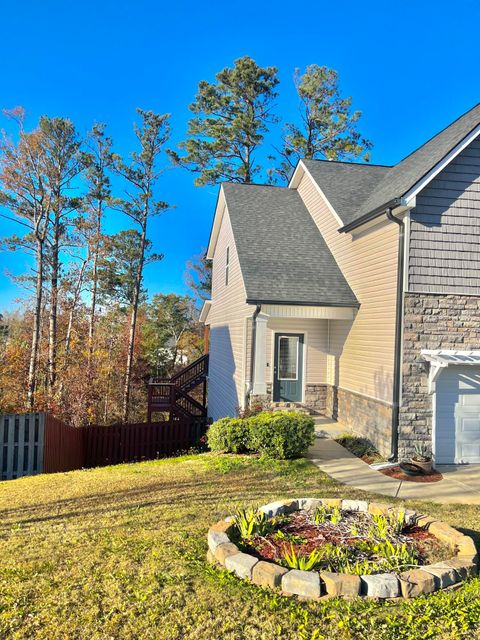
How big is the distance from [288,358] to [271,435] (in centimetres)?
389

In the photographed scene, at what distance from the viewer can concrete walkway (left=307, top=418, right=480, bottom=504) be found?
22.6ft

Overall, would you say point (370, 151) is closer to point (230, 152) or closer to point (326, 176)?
point (230, 152)

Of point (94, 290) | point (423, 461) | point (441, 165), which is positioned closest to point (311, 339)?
point (423, 461)

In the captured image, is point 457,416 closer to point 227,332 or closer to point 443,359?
point 443,359

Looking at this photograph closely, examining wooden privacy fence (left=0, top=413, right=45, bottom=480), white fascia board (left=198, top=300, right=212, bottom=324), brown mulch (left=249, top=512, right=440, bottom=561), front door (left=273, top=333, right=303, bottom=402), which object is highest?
white fascia board (left=198, top=300, right=212, bottom=324)

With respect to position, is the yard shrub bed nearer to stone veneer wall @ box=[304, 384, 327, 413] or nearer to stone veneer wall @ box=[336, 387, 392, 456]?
stone veneer wall @ box=[336, 387, 392, 456]

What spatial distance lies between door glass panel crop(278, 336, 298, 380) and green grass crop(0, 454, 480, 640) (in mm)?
5898

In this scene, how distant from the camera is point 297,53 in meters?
26.5

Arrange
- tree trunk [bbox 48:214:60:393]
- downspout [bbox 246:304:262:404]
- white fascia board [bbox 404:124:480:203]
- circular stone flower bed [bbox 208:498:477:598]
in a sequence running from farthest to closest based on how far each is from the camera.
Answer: tree trunk [bbox 48:214:60:393]
downspout [bbox 246:304:262:404]
white fascia board [bbox 404:124:480:203]
circular stone flower bed [bbox 208:498:477:598]

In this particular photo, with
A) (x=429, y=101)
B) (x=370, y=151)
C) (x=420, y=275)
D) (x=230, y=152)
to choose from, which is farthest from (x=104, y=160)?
(x=429, y=101)

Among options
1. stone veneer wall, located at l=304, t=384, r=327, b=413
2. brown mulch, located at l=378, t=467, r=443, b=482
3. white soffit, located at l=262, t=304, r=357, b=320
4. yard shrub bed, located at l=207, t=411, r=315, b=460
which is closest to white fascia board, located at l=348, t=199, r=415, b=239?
white soffit, located at l=262, t=304, r=357, b=320

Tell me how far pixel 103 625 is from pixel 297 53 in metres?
29.8

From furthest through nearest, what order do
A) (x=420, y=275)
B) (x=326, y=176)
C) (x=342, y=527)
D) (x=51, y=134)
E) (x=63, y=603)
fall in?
1. (x=51, y=134)
2. (x=326, y=176)
3. (x=420, y=275)
4. (x=342, y=527)
5. (x=63, y=603)

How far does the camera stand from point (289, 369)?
12422 millimetres
